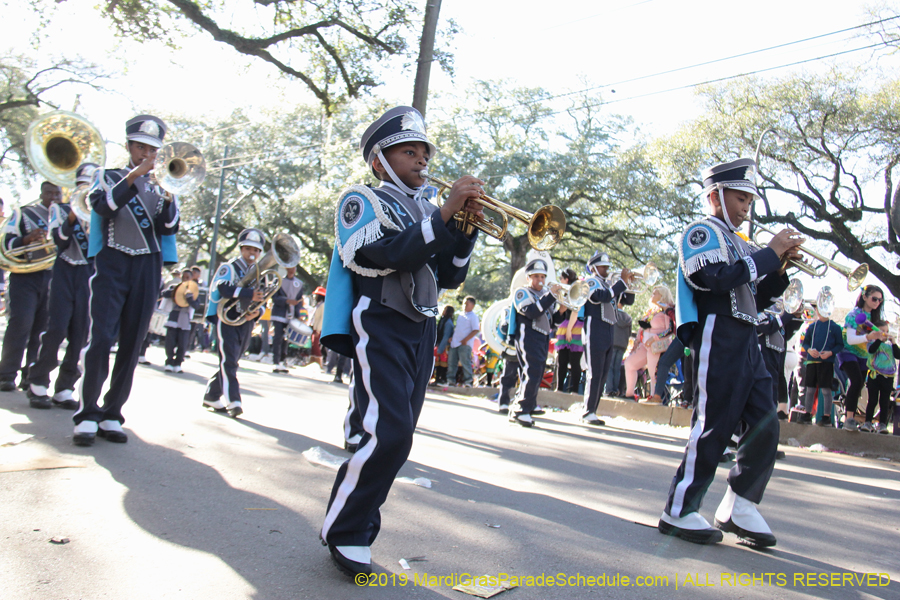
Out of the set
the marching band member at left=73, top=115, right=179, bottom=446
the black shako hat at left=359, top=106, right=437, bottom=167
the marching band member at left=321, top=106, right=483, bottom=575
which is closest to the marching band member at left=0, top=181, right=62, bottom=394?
the marching band member at left=73, top=115, right=179, bottom=446

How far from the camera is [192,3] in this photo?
42.8 feet

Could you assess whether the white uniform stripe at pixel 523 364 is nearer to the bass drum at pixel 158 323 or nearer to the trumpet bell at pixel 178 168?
the trumpet bell at pixel 178 168

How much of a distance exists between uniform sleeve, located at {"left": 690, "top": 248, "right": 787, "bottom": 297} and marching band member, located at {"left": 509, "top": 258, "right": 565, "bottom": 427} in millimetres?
5471

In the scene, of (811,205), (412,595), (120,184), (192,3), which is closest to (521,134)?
(811,205)

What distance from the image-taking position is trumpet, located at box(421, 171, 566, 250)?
3.29 metres

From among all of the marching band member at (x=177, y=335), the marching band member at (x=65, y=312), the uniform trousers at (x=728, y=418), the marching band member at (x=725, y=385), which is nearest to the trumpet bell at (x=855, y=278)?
the marching band member at (x=725, y=385)

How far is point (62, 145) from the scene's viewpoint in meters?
7.42

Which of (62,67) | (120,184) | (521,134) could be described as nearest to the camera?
(120,184)

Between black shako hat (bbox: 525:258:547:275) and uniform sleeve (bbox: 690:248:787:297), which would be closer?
uniform sleeve (bbox: 690:248:787:297)

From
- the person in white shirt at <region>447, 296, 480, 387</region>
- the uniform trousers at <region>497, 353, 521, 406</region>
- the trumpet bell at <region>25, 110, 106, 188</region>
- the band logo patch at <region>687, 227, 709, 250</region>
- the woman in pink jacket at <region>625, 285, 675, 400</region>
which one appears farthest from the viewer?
the person in white shirt at <region>447, 296, 480, 387</region>

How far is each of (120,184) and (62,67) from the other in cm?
2832

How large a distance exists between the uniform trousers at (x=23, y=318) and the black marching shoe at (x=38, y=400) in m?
0.96

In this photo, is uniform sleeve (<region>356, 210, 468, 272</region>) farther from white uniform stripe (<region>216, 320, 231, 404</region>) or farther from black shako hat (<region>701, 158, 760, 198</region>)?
white uniform stripe (<region>216, 320, 231, 404</region>)

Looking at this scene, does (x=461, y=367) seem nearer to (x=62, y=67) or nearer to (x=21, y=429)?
(x=21, y=429)
